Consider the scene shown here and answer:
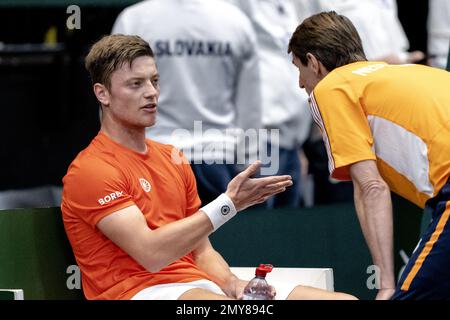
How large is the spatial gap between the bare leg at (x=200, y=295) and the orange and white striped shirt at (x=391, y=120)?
669 millimetres

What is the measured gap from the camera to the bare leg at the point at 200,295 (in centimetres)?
450

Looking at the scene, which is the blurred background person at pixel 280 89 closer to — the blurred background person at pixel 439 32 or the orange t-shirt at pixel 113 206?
the blurred background person at pixel 439 32

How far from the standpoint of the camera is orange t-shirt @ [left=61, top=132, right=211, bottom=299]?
4.53 meters

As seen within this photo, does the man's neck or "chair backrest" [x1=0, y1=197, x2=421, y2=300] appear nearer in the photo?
the man's neck

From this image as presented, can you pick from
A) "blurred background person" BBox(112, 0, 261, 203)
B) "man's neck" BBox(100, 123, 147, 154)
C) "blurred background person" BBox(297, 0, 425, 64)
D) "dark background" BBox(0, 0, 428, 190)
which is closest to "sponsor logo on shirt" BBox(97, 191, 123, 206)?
"man's neck" BBox(100, 123, 147, 154)

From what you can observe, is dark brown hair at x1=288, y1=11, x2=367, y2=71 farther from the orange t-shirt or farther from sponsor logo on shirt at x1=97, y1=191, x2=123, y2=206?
sponsor logo on shirt at x1=97, y1=191, x2=123, y2=206

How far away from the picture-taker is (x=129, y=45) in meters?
4.71

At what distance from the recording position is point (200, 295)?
4516mm

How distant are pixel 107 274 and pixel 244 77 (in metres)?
1.96

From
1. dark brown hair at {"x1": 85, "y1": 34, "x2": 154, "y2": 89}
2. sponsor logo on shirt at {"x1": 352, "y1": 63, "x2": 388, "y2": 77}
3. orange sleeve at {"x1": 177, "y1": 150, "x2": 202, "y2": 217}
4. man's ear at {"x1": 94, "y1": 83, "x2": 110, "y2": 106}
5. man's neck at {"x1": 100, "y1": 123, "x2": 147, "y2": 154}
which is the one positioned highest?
dark brown hair at {"x1": 85, "y1": 34, "x2": 154, "y2": 89}

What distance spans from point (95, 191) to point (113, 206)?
10cm

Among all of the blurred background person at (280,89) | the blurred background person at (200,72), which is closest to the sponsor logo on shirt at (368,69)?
the blurred background person at (200,72)

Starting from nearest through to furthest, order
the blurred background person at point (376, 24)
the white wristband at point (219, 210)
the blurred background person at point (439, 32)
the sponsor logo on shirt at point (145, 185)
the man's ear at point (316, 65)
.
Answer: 1. the white wristband at point (219, 210)
2. the sponsor logo on shirt at point (145, 185)
3. the man's ear at point (316, 65)
4. the blurred background person at point (376, 24)
5. the blurred background person at point (439, 32)

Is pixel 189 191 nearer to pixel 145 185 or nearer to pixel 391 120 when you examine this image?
pixel 145 185
